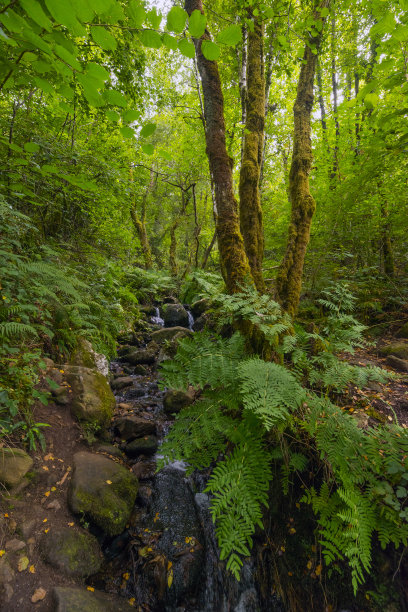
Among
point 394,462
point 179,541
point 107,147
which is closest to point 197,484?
point 179,541

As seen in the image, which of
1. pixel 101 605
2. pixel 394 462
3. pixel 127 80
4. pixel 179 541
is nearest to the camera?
pixel 394 462

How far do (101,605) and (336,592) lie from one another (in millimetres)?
1933

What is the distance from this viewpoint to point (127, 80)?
461 centimetres

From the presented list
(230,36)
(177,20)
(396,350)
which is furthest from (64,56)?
(396,350)

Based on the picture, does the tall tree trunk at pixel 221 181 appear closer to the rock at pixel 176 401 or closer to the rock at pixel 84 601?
the rock at pixel 176 401

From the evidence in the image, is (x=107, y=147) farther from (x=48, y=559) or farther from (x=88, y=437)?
(x=48, y=559)

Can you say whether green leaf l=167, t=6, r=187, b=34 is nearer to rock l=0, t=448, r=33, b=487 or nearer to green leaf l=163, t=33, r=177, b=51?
green leaf l=163, t=33, r=177, b=51

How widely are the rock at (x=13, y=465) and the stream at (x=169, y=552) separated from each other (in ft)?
3.80

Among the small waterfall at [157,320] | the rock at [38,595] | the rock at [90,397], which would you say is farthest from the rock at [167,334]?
the rock at [38,595]

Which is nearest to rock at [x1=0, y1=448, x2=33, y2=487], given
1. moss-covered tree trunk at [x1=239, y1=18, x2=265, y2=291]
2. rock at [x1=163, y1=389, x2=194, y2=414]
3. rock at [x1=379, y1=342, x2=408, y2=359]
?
rock at [x1=163, y1=389, x2=194, y2=414]

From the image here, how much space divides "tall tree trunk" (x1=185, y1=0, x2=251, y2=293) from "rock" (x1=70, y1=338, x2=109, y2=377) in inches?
114

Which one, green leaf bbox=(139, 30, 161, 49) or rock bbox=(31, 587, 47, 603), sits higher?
green leaf bbox=(139, 30, 161, 49)

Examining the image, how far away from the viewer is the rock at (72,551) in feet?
7.55

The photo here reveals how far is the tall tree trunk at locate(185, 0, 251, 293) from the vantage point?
11.4ft
